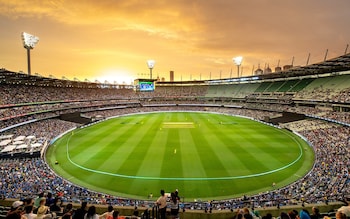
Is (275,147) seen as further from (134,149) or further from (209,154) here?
(134,149)

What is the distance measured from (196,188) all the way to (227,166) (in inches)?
258

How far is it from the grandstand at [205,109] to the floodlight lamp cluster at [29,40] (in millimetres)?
8686

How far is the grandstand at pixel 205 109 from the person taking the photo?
18922 mm

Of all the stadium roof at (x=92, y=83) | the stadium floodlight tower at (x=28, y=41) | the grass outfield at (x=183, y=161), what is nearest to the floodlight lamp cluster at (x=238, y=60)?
the stadium roof at (x=92, y=83)

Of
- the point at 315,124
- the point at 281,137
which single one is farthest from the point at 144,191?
the point at 315,124

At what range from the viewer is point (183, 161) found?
2825 centimetres

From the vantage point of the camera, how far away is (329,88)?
49.6 metres

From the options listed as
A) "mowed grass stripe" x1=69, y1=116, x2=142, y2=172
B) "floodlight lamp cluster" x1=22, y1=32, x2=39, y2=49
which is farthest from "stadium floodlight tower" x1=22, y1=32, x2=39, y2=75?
"mowed grass stripe" x1=69, y1=116, x2=142, y2=172

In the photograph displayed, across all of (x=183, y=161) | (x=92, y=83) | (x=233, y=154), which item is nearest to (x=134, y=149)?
(x=183, y=161)

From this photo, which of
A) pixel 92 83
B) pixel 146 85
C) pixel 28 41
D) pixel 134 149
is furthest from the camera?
pixel 146 85

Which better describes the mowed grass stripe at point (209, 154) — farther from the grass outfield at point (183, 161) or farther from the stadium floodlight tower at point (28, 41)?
the stadium floodlight tower at point (28, 41)

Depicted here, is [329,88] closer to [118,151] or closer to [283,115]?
[283,115]

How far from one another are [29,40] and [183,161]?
1891 inches

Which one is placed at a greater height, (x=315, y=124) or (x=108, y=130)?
(x=315, y=124)
